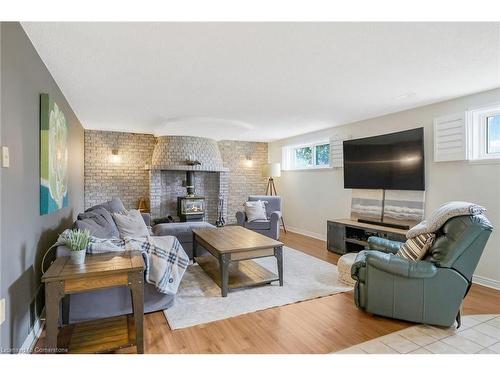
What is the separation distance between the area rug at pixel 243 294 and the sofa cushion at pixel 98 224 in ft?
3.08

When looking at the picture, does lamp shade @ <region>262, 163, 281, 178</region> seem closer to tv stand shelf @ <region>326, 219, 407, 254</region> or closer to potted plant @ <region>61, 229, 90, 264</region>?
tv stand shelf @ <region>326, 219, 407, 254</region>

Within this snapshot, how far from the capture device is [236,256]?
294 centimetres

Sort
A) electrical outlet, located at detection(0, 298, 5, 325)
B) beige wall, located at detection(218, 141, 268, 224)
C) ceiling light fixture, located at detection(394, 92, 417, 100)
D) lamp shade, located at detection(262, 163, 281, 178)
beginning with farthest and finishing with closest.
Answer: beige wall, located at detection(218, 141, 268, 224) → lamp shade, located at detection(262, 163, 281, 178) → ceiling light fixture, located at detection(394, 92, 417, 100) → electrical outlet, located at detection(0, 298, 5, 325)

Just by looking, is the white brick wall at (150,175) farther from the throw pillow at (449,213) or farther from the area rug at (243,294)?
the throw pillow at (449,213)

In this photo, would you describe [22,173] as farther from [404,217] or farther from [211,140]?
[211,140]

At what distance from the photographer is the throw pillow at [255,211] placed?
541 cm

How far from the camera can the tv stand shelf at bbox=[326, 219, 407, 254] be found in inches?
163

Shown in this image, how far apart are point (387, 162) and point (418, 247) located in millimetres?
2170

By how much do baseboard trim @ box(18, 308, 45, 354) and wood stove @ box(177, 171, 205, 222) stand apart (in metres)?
3.86

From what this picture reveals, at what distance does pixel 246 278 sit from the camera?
3.16 m

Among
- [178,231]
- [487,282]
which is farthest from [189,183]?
[487,282]

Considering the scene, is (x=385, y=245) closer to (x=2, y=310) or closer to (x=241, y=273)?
(x=241, y=273)

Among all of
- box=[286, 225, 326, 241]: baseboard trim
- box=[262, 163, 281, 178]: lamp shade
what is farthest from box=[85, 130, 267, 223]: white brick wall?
box=[286, 225, 326, 241]: baseboard trim

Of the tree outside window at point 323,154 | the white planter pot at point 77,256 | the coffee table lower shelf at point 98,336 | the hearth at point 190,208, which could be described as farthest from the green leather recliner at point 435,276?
the hearth at point 190,208
